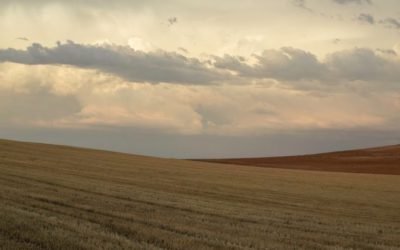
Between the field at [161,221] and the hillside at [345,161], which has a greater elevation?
the hillside at [345,161]

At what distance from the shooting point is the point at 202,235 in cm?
1465

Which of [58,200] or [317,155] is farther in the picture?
[317,155]

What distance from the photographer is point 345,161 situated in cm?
10019

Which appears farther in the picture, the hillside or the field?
the hillside

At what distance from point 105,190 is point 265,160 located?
278 ft

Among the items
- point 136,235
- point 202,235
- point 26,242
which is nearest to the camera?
point 26,242

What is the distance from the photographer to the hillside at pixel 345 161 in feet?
286

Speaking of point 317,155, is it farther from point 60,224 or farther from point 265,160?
point 60,224

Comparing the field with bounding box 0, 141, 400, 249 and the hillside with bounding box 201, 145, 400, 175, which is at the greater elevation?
the hillside with bounding box 201, 145, 400, 175

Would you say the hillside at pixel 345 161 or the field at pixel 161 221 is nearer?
the field at pixel 161 221

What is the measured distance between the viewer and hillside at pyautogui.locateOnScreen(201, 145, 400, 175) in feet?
286

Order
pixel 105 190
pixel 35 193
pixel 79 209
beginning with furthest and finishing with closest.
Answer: pixel 105 190 → pixel 35 193 → pixel 79 209

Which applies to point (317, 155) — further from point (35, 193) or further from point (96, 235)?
point (96, 235)

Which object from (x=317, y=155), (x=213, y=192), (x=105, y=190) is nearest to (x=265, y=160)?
(x=317, y=155)
